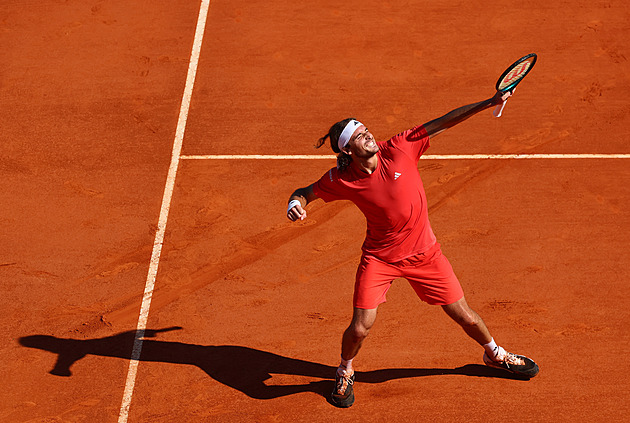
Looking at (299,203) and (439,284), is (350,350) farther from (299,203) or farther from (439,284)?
(299,203)

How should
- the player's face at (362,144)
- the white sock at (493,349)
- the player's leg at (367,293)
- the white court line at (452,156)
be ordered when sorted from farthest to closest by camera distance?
the white court line at (452,156) → the white sock at (493,349) → the player's leg at (367,293) → the player's face at (362,144)

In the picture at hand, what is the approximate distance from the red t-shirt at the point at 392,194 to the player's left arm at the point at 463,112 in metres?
0.08

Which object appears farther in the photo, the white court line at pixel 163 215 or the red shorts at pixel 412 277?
the white court line at pixel 163 215

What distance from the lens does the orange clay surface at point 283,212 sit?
21.0 feet

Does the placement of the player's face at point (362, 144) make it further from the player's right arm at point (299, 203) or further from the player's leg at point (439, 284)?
the player's leg at point (439, 284)

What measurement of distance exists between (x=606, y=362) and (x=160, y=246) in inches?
174

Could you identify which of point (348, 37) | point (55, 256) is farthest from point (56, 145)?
point (348, 37)

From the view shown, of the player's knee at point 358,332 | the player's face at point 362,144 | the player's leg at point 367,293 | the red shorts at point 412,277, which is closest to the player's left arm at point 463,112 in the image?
the player's face at point 362,144

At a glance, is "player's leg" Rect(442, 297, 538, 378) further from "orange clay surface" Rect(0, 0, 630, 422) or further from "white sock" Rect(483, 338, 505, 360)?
"orange clay surface" Rect(0, 0, 630, 422)

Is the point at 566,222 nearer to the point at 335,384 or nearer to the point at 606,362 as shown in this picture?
the point at 606,362

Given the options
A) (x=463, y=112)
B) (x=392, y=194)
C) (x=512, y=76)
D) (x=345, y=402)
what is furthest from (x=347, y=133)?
(x=345, y=402)

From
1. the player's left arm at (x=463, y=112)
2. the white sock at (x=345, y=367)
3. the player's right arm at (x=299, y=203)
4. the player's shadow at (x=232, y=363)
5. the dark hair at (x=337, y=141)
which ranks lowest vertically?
the player's shadow at (x=232, y=363)

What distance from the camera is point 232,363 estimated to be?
21.7 ft

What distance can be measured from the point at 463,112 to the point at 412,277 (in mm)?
1317
